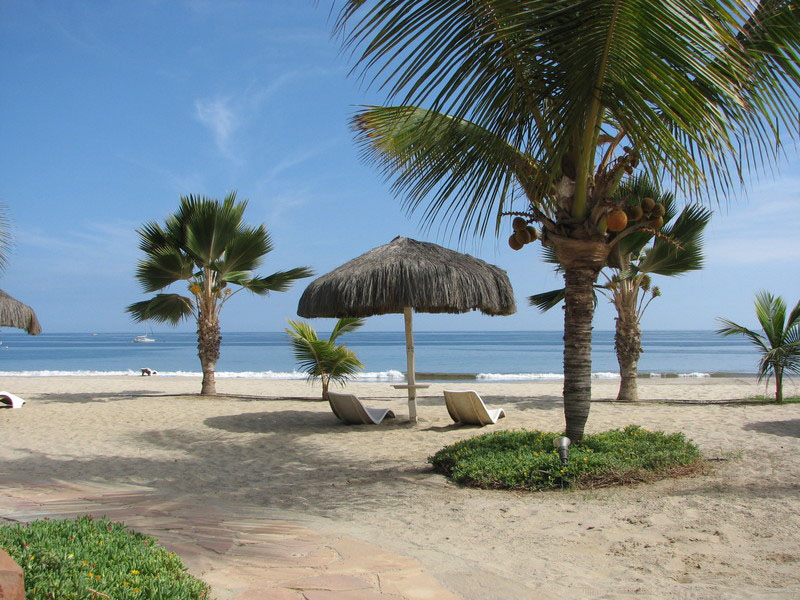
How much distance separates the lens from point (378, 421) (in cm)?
915

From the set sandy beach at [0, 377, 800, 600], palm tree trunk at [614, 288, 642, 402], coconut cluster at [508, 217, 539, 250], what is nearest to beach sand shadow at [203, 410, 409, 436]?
sandy beach at [0, 377, 800, 600]

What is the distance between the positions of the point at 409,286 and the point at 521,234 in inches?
113

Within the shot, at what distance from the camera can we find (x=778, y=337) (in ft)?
35.5

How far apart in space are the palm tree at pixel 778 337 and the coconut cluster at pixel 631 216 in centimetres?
668

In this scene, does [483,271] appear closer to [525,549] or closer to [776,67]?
[776,67]

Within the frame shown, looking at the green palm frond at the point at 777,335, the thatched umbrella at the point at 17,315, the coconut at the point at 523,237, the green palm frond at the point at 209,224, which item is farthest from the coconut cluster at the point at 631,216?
the thatched umbrella at the point at 17,315

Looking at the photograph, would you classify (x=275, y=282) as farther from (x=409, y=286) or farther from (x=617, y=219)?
(x=617, y=219)

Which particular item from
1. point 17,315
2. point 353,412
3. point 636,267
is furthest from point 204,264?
point 636,267

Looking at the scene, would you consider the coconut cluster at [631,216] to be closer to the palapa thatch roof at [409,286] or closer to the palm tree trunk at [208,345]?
the palapa thatch roof at [409,286]

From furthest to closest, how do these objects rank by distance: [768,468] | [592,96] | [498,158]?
[768,468] → [498,158] → [592,96]

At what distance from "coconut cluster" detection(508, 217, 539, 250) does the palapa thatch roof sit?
8.76 feet

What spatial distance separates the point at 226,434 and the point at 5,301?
6.30 metres

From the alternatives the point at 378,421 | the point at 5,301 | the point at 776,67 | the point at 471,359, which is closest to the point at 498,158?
the point at 776,67

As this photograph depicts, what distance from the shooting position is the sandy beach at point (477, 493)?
10.7 ft
